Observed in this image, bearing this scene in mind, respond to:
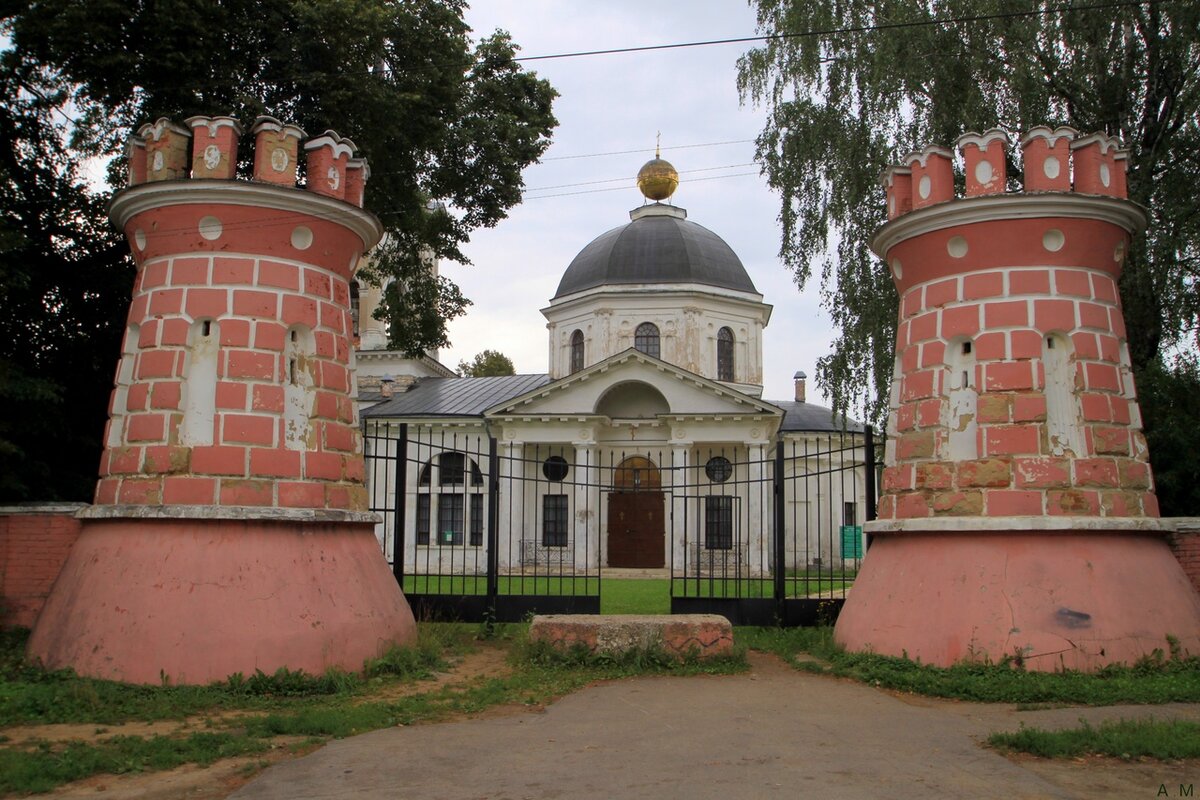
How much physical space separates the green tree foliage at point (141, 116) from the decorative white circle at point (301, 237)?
3275 millimetres

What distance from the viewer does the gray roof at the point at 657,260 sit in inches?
1378

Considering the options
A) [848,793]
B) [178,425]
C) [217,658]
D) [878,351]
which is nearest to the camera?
[848,793]

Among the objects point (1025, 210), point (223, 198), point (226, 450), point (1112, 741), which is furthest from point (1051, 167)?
point (226, 450)

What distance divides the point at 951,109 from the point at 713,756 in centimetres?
1277

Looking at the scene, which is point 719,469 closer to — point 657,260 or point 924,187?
point 924,187

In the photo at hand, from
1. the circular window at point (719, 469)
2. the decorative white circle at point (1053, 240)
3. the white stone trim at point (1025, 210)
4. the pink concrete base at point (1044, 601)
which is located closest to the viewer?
the pink concrete base at point (1044, 601)

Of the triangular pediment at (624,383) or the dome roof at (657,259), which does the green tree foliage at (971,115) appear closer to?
the triangular pediment at (624,383)

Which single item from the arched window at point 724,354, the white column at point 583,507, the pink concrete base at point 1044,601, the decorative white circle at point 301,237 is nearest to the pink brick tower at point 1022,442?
the pink concrete base at point 1044,601

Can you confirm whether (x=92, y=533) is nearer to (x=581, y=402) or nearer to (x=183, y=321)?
(x=183, y=321)

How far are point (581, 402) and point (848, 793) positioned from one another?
84.0ft

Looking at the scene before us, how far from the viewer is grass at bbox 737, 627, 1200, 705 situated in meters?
8.16

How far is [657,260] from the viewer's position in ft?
115

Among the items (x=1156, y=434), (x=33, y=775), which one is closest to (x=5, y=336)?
(x=33, y=775)

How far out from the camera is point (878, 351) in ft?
53.9
